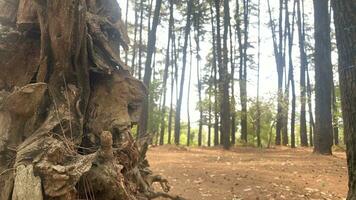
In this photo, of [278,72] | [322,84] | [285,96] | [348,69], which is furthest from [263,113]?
[348,69]

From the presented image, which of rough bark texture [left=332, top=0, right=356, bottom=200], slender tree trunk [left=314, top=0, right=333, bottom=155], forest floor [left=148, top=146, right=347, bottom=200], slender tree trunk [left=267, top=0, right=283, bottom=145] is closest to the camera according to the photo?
rough bark texture [left=332, top=0, right=356, bottom=200]

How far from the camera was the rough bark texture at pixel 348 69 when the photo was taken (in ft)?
14.5

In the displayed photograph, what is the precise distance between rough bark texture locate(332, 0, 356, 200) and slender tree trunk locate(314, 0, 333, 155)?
9659 millimetres

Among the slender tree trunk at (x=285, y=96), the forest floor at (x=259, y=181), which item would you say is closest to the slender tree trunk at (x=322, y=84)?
the forest floor at (x=259, y=181)

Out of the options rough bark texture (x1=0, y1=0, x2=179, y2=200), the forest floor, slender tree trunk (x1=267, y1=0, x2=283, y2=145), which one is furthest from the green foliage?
rough bark texture (x1=0, y1=0, x2=179, y2=200)

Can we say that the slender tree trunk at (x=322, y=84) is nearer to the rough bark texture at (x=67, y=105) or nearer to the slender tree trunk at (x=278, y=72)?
the slender tree trunk at (x=278, y=72)

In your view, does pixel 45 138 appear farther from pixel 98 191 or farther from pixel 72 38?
pixel 72 38

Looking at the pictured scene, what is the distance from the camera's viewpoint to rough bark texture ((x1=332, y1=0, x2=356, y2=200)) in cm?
443

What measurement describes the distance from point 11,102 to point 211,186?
16.8 ft

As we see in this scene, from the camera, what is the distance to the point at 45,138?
4.21 m

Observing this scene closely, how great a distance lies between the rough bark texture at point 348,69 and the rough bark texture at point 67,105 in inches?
104

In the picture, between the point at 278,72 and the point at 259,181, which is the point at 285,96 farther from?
the point at 259,181

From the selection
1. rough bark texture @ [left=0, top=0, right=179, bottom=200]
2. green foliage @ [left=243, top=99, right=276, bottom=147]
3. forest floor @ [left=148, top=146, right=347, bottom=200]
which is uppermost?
green foliage @ [left=243, top=99, right=276, bottom=147]

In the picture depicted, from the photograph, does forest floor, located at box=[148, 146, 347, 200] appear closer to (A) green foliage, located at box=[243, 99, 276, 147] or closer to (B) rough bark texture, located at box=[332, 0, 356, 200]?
(B) rough bark texture, located at box=[332, 0, 356, 200]
